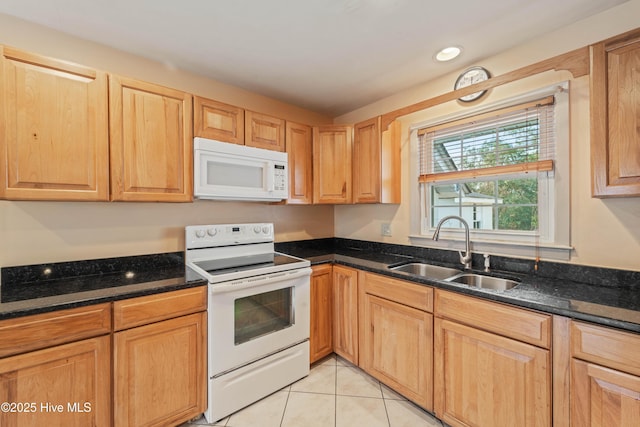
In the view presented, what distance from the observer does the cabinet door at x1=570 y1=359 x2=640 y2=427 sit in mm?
999

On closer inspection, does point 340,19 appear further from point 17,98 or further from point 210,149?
point 17,98

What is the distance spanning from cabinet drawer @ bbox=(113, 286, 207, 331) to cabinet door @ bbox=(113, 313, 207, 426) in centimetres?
4

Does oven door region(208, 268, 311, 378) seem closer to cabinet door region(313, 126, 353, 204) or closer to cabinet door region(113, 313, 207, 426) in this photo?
cabinet door region(113, 313, 207, 426)

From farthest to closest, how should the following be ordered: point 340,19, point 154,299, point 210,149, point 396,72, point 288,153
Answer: point 288,153
point 396,72
point 210,149
point 340,19
point 154,299

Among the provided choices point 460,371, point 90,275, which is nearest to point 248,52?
point 90,275

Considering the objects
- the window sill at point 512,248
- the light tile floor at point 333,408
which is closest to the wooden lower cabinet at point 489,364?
the light tile floor at point 333,408

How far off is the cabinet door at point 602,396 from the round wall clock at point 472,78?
1704 millimetres

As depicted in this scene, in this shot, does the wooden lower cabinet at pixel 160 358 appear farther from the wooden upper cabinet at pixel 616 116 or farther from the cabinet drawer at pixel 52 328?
the wooden upper cabinet at pixel 616 116

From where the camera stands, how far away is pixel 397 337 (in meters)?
1.81

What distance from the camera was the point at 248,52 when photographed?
1.89 m

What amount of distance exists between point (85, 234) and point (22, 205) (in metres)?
0.33

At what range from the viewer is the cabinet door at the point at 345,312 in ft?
6.97

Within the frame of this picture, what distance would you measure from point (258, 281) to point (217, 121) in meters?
1.19

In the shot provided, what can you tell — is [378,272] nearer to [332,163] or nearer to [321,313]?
[321,313]
